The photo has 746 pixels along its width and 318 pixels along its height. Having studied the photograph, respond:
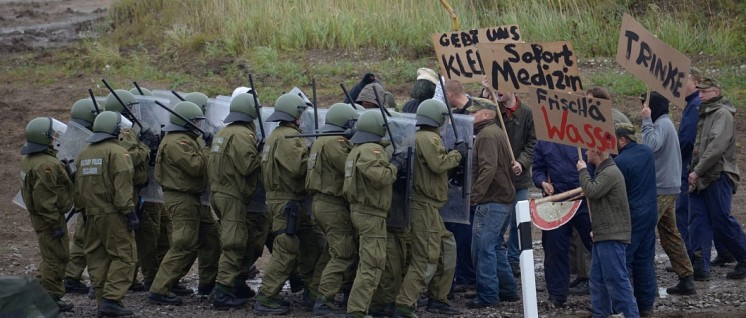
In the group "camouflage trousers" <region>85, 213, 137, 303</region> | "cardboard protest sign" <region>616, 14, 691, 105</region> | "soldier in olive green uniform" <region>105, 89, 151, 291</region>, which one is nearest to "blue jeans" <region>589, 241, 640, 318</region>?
"cardboard protest sign" <region>616, 14, 691, 105</region>

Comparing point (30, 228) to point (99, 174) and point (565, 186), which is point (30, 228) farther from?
point (565, 186)

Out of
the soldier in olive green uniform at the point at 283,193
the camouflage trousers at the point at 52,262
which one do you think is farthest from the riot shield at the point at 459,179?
the camouflage trousers at the point at 52,262

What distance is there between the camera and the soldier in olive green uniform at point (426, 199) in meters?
10.7

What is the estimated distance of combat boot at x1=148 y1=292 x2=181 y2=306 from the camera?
38.3 ft

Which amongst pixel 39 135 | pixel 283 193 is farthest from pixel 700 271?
pixel 39 135

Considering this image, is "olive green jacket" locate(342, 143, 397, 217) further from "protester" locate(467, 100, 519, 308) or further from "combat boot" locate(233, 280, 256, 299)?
"combat boot" locate(233, 280, 256, 299)

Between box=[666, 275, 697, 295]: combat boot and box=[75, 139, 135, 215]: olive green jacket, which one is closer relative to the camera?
box=[75, 139, 135, 215]: olive green jacket

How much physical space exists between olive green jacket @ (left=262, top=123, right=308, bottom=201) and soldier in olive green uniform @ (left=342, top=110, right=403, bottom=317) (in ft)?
2.06

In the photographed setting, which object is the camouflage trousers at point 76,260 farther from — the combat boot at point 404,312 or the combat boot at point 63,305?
the combat boot at point 404,312

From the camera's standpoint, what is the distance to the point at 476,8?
22.4 m

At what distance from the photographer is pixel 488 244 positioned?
11172 mm

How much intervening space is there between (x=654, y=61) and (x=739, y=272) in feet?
9.14

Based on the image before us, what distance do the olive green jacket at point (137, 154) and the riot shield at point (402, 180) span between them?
2359 mm

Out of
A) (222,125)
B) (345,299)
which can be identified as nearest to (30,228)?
(222,125)
